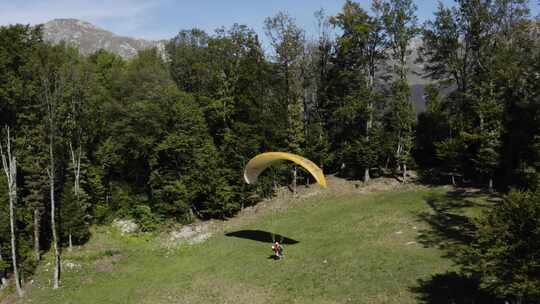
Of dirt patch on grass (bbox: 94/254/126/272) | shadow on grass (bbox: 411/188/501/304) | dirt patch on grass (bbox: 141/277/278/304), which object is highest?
shadow on grass (bbox: 411/188/501/304)

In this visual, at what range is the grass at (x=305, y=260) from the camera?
76.8ft

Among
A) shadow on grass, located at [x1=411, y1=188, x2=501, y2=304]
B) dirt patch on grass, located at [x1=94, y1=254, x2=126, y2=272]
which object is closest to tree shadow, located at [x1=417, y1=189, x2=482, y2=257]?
shadow on grass, located at [x1=411, y1=188, x2=501, y2=304]

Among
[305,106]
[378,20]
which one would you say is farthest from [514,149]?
[305,106]

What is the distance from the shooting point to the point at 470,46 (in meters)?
42.1

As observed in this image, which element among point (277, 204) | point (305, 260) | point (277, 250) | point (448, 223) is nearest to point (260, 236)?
point (277, 250)

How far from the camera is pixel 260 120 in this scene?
45312mm

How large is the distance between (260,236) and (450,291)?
18.1 meters

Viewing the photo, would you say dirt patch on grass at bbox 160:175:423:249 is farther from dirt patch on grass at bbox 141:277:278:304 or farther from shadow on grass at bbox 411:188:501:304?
dirt patch on grass at bbox 141:277:278:304

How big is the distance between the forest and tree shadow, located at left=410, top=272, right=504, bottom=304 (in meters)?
16.5

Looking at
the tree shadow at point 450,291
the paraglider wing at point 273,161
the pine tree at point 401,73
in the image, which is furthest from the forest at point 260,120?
the tree shadow at point 450,291

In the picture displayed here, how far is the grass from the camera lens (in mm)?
23406

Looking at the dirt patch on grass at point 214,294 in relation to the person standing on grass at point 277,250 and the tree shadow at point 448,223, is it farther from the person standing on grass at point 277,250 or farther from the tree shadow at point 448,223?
the tree shadow at point 448,223

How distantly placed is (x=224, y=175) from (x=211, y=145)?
330cm

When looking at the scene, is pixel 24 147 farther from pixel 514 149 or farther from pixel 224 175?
pixel 514 149
